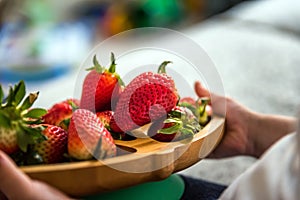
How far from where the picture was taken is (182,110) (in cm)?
81

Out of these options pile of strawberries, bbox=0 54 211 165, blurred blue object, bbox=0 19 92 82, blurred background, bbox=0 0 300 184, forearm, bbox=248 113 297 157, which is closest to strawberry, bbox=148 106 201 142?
pile of strawberries, bbox=0 54 211 165

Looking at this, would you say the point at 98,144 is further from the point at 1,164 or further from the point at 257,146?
the point at 257,146

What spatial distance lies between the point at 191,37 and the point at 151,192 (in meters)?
1.28

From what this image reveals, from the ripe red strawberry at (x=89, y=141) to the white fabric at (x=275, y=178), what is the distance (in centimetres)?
16

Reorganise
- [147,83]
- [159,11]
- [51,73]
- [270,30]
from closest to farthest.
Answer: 1. [147,83]
2. [270,30]
3. [51,73]
4. [159,11]

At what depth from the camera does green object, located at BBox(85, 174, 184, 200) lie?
0.75m

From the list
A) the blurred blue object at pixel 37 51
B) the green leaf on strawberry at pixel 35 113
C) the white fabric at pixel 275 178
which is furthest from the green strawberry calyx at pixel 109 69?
the blurred blue object at pixel 37 51

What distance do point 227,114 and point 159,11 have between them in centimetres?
213

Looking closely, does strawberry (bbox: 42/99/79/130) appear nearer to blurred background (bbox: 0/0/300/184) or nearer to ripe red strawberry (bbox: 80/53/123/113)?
ripe red strawberry (bbox: 80/53/123/113)

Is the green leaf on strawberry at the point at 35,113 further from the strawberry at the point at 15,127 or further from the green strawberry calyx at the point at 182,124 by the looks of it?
the green strawberry calyx at the point at 182,124

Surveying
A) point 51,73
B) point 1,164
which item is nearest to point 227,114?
point 1,164

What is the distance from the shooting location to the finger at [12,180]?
2.11 feet

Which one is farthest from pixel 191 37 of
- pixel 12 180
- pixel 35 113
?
pixel 12 180

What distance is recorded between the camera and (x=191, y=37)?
6.57 feet
